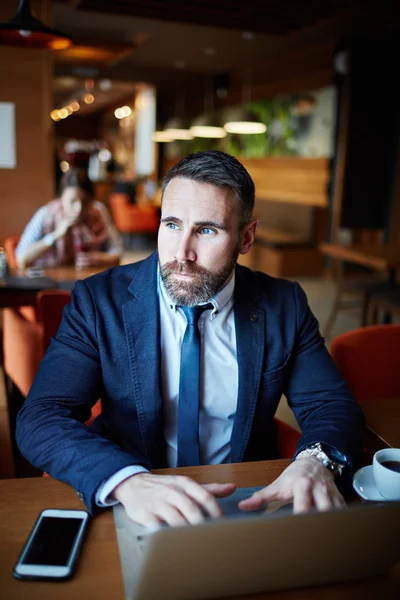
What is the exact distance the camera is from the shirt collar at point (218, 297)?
1.58m

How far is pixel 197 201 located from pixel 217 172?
0.33 feet

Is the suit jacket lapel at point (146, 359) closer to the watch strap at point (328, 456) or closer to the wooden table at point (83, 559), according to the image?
the wooden table at point (83, 559)

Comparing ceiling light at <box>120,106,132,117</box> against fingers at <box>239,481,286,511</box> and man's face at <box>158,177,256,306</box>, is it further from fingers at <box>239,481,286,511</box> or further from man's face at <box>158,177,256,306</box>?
fingers at <box>239,481,286,511</box>

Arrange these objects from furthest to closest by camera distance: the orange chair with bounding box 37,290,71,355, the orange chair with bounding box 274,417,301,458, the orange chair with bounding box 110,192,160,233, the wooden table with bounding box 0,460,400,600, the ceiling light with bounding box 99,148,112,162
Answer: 1. the ceiling light with bounding box 99,148,112,162
2. the orange chair with bounding box 110,192,160,233
3. the orange chair with bounding box 37,290,71,355
4. the orange chair with bounding box 274,417,301,458
5. the wooden table with bounding box 0,460,400,600

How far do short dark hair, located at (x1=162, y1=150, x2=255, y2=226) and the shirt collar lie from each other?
0.21m

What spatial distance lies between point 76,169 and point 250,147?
8695mm

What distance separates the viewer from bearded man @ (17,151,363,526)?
1.44m

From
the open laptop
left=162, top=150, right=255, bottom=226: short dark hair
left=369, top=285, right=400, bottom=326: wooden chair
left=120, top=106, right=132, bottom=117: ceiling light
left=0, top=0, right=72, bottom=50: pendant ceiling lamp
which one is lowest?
left=369, top=285, right=400, bottom=326: wooden chair

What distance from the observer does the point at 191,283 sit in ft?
4.87

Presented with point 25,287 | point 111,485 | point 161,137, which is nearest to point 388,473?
point 111,485

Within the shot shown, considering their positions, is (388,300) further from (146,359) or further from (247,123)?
(247,123)

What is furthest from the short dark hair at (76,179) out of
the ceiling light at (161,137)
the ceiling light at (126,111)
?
the ceiling light at (126,111)

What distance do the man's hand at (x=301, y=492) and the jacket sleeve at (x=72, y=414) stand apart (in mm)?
259

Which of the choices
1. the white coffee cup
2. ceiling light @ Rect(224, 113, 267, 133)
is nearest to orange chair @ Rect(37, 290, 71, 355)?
the white coffee cup
